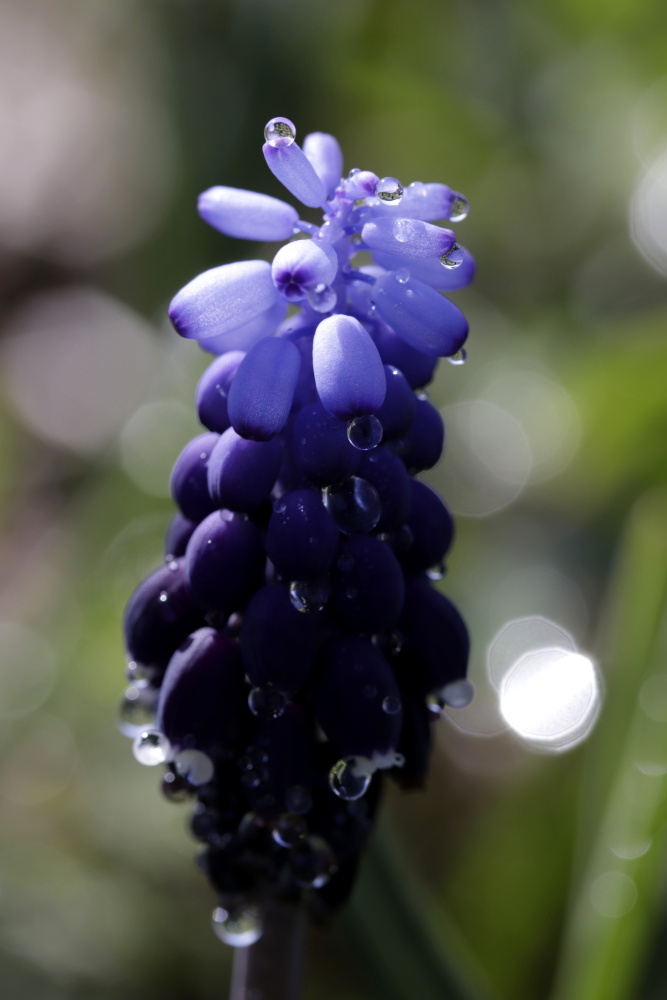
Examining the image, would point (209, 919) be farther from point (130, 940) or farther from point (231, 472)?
point (231, 472)

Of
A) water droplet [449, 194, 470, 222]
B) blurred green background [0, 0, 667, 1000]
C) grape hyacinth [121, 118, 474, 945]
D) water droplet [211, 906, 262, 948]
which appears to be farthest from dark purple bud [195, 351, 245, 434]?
blurred green background [0, 0, 667, 1000]

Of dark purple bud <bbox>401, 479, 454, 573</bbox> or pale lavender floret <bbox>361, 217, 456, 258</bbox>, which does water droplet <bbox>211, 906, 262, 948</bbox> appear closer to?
dark purple bud <bbox>401, 479, 454, 573</bbox>

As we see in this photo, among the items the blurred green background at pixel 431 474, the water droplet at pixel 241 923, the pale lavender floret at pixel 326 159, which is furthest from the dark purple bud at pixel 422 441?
the blurred green background at pixel 431 474

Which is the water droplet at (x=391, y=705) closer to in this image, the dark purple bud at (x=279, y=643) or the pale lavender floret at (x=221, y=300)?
the dark purple bud at (x=279, y=643)

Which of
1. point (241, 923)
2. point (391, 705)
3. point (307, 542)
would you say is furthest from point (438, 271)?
point (241, 923)

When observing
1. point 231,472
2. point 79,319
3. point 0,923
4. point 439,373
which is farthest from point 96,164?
point 231,472

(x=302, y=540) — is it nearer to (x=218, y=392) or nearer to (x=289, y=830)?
(x=218, y=392)
